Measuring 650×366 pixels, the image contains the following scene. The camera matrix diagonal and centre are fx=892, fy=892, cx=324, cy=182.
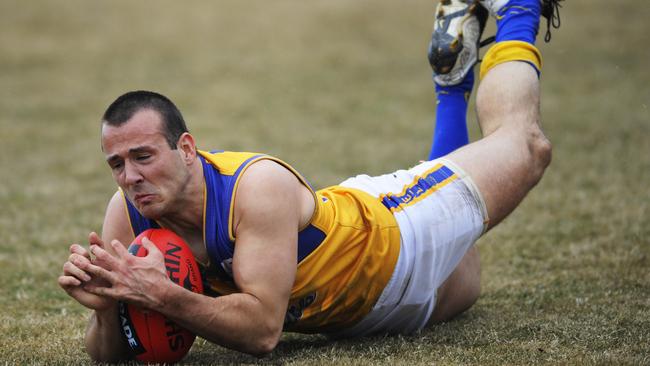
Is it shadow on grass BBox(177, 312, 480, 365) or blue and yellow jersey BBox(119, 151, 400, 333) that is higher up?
blue and yellow jersey BBox(119, 151, 400, 333)

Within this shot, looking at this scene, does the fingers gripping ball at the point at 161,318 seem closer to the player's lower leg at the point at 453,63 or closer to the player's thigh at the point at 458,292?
the player's thigh at the point at 458,292

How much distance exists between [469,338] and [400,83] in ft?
38.1

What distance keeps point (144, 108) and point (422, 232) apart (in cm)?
148

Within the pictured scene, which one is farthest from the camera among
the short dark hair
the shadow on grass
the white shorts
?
the white shorts

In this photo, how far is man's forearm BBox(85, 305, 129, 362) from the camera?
12.2 feet

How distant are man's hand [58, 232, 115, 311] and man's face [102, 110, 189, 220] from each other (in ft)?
0.87

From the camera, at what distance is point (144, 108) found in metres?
3.70

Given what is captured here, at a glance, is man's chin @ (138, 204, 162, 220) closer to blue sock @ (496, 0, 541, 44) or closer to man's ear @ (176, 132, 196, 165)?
man's ear @ (176, 132, 196, 165)

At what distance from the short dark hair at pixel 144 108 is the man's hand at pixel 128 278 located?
1.74 ft

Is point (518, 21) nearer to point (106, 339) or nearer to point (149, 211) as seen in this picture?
point (149, 211)

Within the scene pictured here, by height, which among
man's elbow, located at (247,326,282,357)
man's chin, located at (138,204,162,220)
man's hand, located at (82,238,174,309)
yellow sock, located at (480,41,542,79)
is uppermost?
yellow sock, located at (480,41,542,79)

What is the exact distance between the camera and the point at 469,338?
4.30m

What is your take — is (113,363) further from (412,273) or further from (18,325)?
(412,273)

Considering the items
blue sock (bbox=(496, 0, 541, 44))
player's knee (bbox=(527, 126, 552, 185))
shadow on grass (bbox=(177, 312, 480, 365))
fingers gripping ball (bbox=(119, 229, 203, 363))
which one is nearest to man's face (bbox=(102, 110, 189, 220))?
fingers gripping ball (bbox=(119, 229, 203, 363))
